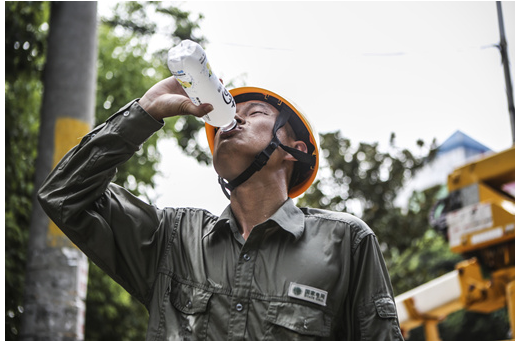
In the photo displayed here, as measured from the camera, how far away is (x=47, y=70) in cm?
491

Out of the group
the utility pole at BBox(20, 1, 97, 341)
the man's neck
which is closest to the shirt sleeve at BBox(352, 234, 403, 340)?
the man's neck

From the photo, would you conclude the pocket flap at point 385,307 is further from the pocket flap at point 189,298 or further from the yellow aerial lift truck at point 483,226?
the yellow aerial lift truck at point 483,226

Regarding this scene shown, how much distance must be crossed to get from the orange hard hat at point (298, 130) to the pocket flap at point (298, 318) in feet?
3.02

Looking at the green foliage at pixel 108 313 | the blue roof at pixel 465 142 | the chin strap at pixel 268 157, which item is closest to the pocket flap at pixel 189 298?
the chin strap at pixel 268 157

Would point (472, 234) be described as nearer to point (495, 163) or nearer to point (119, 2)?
point (495, 163)

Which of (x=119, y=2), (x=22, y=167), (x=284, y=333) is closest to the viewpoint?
(x=284, y=333)

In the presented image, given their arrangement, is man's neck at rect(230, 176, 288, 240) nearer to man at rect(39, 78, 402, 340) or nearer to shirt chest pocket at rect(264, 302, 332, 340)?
man at rect(39, 78, 402, 340)

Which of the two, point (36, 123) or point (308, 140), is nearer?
point (308, 140)

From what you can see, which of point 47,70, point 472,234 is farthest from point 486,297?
point 47,70

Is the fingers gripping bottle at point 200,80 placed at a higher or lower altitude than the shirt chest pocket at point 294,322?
higher

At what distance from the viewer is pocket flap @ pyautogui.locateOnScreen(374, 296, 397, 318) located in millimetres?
2695

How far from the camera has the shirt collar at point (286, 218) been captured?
2.87 metres

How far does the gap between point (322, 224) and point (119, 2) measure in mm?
9484

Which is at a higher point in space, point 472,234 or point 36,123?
point 36,123
